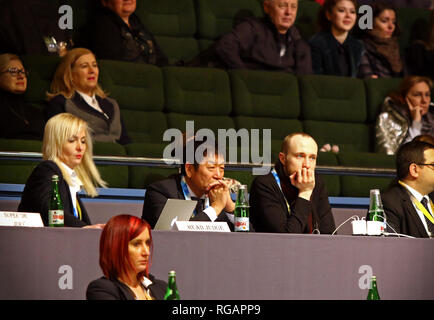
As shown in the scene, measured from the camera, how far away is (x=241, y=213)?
3371mm

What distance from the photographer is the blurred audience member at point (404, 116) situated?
537 centimetres

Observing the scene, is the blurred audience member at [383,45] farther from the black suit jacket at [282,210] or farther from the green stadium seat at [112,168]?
the black suit jacket at [282,210]

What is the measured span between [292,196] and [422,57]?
2764 millimetres

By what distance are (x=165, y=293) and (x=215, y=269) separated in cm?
29

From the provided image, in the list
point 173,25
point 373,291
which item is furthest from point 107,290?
point 173,25

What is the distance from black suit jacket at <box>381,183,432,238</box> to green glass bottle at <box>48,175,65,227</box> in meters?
1.24

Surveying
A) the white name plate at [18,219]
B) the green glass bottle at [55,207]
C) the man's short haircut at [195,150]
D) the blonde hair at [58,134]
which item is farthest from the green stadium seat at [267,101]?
the white name plate at [18,219]

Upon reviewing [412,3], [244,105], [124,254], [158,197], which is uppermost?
[412,3]

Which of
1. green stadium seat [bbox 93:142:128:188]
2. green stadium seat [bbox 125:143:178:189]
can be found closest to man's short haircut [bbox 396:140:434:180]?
green stadium seat [bbox 125:143:178:189]

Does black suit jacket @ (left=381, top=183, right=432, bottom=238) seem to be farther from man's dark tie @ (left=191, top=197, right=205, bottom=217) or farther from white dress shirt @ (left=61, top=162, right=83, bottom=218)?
white dress shirt @ (left=61, top=162, right=83, bottom=218)

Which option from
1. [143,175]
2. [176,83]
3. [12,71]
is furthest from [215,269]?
[176,83]

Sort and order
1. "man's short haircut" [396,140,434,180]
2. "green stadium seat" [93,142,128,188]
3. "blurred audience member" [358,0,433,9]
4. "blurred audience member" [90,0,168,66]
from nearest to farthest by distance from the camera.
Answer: "man's short haircut" [396,140,434,180] → "green stadium seat" [93,142,128,188] → "blurred audience member" [90,0,168,66] → "blurred audience member" [358,0,433,9]

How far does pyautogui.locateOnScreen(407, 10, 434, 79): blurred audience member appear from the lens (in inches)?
242

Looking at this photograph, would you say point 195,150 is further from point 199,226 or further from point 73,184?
point 199,226
